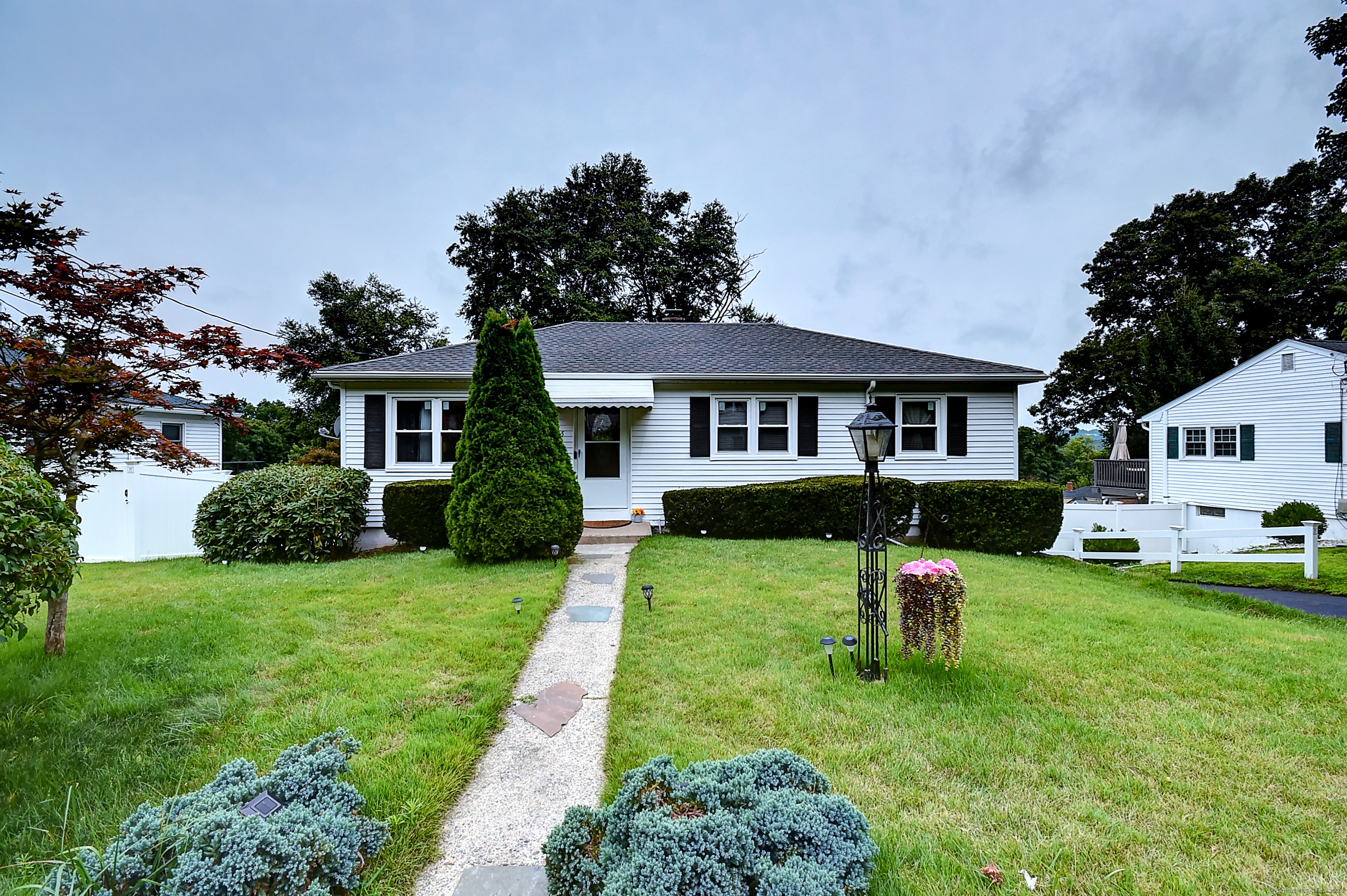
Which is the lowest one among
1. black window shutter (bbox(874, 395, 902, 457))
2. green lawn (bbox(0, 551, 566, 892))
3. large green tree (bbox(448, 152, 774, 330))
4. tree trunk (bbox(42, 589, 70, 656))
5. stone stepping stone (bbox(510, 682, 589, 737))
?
stone stepping stone (bbox(510, 682, 589, 737))

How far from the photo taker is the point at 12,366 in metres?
3.84

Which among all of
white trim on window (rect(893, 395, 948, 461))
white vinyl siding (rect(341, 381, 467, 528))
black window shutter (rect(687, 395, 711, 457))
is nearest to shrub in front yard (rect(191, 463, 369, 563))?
white vinyl siding (rect(341, 381, 467, 528))

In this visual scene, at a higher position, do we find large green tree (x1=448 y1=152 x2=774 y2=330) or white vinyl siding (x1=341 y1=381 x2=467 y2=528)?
large green tree (x1=448 y1=152 x2=774 y2=330)

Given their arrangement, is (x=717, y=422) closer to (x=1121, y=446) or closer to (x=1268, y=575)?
(x=1268, y=575)

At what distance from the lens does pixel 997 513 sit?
920 cm

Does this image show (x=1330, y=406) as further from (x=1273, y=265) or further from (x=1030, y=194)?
(x=1273, y=265)

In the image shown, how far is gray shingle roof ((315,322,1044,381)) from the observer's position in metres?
10.7

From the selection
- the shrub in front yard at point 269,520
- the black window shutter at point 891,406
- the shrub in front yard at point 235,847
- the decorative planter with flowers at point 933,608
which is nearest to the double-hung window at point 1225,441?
the black window shutter at point 891,406

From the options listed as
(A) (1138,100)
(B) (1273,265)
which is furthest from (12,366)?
(B) (1273,265)

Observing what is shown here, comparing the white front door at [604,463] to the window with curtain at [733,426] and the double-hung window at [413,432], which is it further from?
the double-hung window at [413,432]

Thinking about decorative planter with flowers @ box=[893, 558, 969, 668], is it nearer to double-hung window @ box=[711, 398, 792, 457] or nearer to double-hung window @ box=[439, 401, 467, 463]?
double-hung window @ box=[711, 398, 792, 457]

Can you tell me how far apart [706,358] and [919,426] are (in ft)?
15.7

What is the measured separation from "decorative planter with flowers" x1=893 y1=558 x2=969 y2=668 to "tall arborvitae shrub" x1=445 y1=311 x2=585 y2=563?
15.8ft

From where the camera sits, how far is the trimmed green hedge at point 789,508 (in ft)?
31.6
